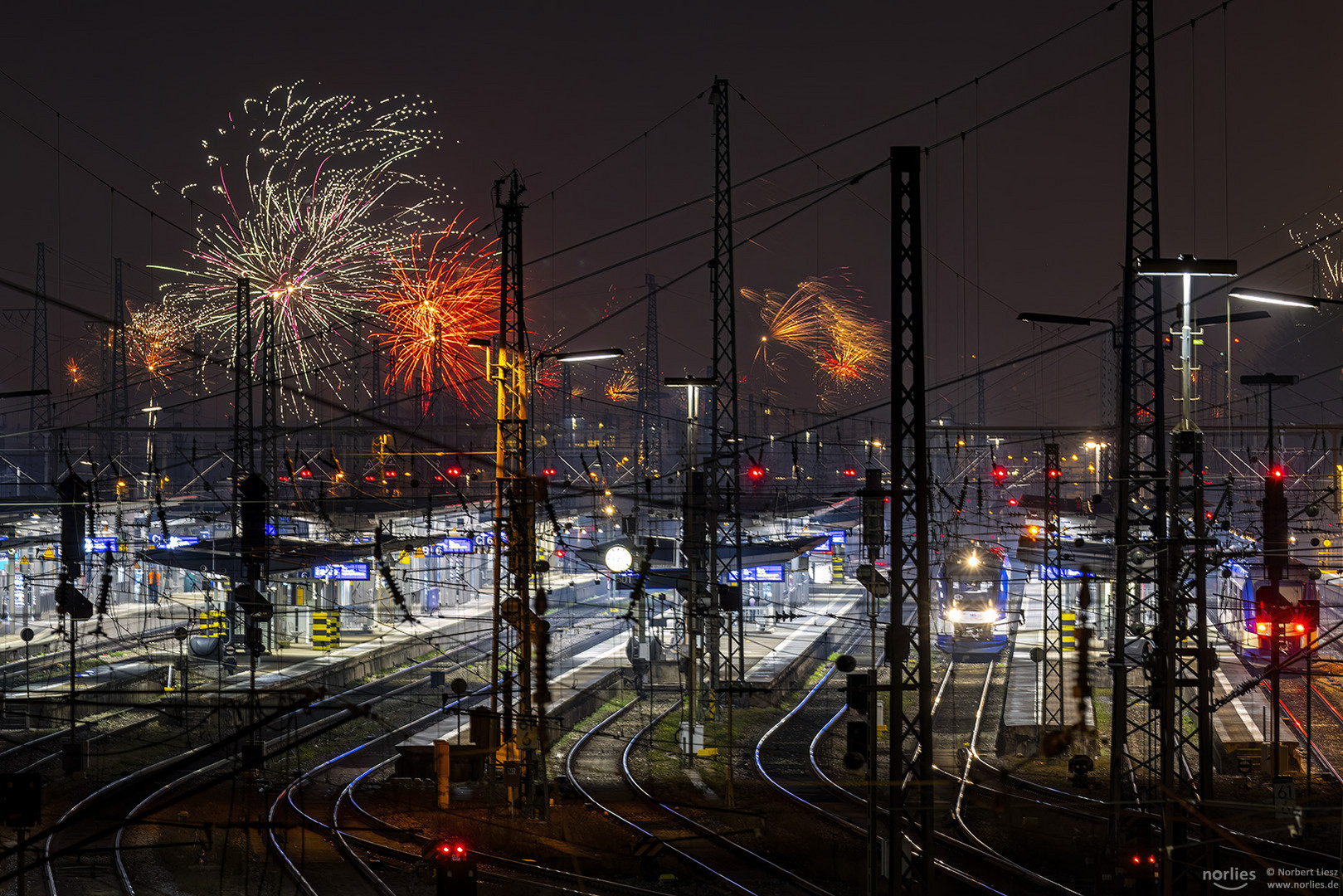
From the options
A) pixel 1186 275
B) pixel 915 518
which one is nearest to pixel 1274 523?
pixel 1186 275

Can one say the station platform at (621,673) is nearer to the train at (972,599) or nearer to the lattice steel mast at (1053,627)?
the train at (972,599)

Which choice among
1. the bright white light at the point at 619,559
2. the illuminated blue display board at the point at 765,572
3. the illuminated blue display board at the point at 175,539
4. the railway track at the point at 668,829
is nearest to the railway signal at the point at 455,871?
the railway track at the point at 668,829

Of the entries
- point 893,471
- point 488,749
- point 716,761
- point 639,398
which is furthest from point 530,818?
point 639,398

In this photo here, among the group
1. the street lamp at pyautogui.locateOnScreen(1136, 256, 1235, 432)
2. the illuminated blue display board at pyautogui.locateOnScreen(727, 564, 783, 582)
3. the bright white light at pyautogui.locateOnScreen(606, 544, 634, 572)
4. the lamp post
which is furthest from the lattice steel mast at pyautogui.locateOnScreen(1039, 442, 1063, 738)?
the bright white light at pyautogui.locateOnScreen(606, 544, 634, 572)

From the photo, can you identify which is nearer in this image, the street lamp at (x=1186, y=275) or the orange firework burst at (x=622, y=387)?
the street lamp at (x=1186, y=275)

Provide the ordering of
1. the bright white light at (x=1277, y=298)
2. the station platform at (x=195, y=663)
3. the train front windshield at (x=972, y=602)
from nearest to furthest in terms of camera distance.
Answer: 1. the bright white light at (x=1277, y=298)
2. the station platform at (x=195, y=663)
3. the train front windshield at (x=972, y=602)

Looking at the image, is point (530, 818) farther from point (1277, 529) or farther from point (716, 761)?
point (1277, 529)

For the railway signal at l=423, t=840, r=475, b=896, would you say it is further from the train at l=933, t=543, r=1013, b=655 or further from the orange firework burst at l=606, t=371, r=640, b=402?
the orange firework burst at l=606, t=371, r=640, b=402
